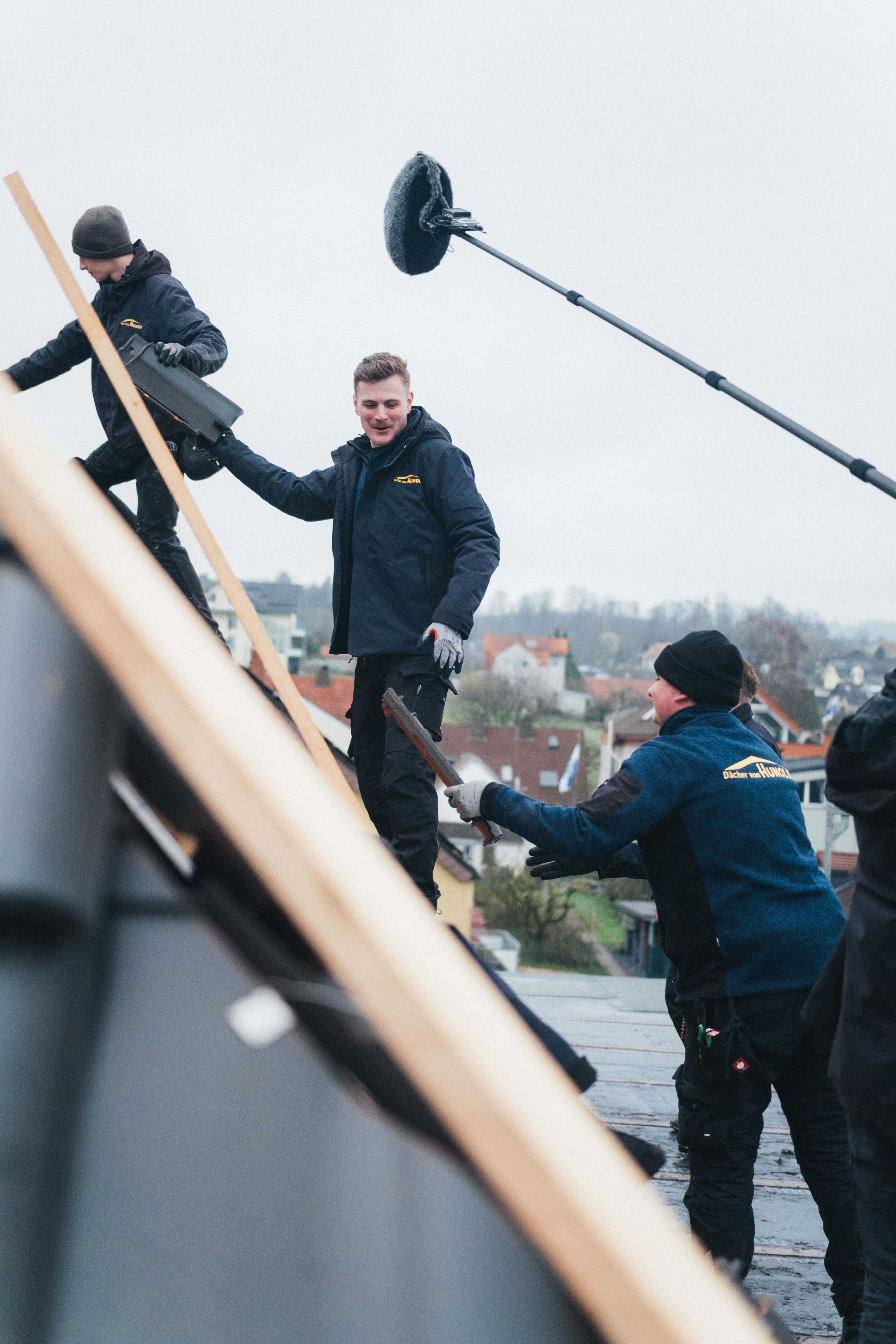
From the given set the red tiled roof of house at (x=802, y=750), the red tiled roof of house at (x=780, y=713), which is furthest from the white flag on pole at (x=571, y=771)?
the red tiled roof of house at (x=802, y=750)

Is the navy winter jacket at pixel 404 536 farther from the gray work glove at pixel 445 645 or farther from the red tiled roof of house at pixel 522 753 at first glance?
the red tiled roof of house at pixel 522 753

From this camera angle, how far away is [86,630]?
75 cm

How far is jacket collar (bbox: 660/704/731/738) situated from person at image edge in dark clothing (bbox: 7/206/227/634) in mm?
1837

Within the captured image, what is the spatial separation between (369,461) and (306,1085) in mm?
2987

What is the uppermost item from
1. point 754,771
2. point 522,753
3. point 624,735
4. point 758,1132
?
point 754,771

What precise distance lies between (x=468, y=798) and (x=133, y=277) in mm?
2419

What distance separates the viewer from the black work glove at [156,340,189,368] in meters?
3.64

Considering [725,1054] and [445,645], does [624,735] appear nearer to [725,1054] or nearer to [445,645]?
[445,645]

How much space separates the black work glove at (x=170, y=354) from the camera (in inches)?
143

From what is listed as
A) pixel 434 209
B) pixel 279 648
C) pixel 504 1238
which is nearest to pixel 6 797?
pixel 504 1238

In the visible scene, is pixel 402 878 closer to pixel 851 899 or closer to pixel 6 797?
pixel 6 797

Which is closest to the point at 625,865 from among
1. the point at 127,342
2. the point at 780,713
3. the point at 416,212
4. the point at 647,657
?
the point at 127,342

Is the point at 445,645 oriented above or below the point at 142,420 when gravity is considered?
below

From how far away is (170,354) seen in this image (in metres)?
3.64
